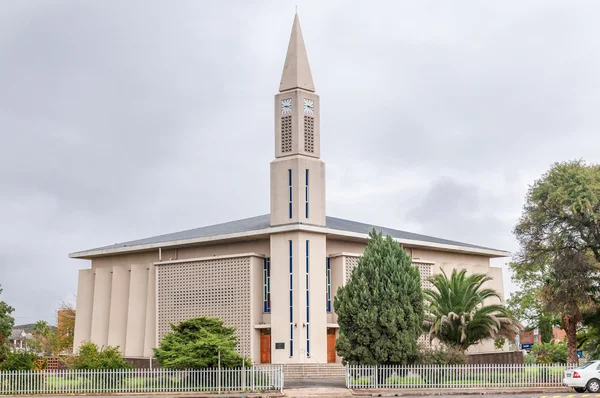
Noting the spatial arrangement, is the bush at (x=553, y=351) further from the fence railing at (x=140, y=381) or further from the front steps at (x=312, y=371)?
the fence railing at (x=140, y=381)

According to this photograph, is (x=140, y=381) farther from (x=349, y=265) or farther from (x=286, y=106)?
(x=286, y=106)

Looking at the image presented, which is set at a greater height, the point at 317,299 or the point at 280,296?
the point at 280,296

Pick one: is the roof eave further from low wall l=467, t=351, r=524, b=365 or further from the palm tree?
low wall l=467, t=351, r=524, b=365

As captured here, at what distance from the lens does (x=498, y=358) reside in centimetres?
5538

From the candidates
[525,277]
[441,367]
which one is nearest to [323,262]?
[441,367]

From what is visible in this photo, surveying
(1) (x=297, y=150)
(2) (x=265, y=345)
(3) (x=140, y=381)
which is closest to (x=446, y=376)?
(3) (x=140, y=381)

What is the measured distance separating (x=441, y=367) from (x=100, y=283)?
100ft

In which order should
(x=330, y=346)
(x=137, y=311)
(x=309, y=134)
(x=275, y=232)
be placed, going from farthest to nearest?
(x=137, y=311)
(x=330, y=346)
(x=309, y=134)
(x=275, y=232)

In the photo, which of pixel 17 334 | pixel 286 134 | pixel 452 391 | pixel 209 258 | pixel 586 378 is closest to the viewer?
pixel 586 378

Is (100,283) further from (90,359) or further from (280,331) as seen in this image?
Answer: (90,359)

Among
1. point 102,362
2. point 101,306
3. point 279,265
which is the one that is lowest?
point 102,362

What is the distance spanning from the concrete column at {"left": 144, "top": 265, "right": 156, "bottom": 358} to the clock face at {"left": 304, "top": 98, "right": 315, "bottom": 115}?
49.0ft

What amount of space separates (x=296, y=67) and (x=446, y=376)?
2050 cm

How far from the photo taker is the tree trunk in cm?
4319
